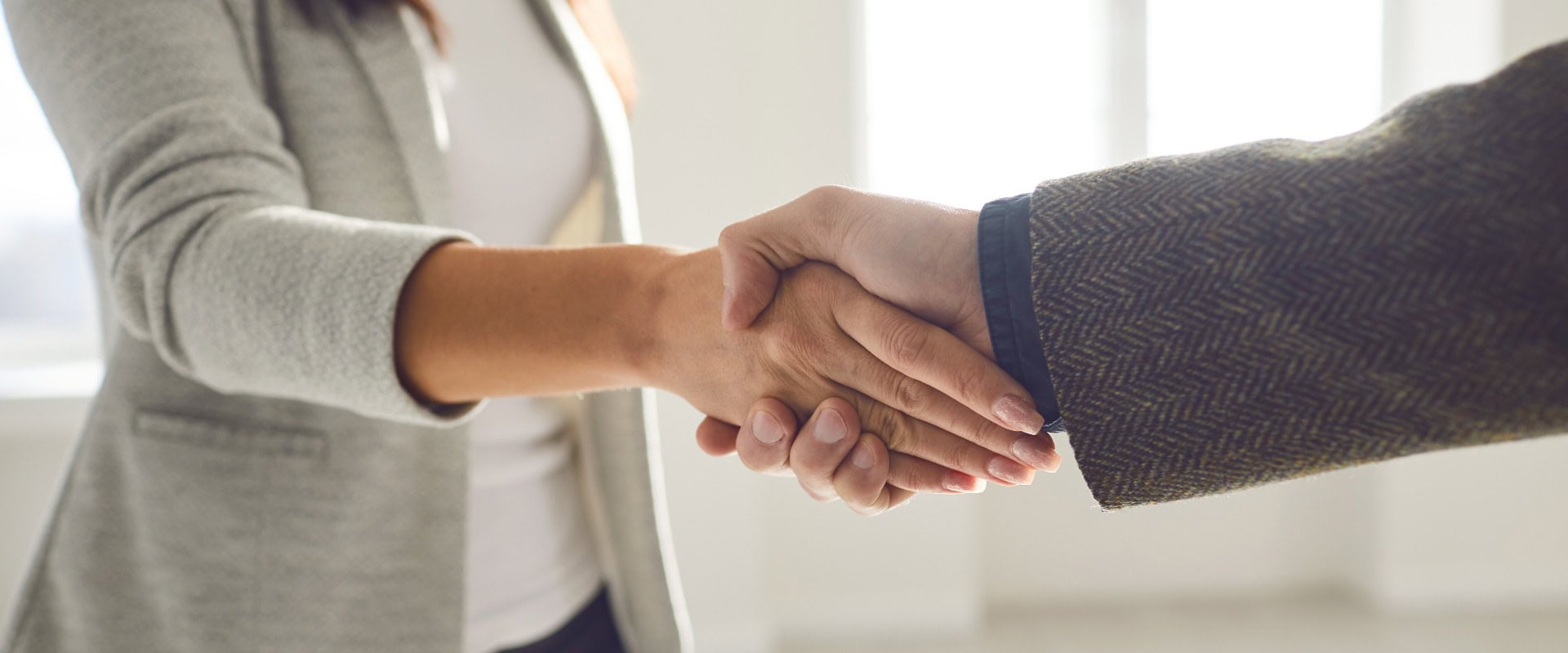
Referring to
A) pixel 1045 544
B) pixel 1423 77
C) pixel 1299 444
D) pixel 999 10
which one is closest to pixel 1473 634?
pixel 1045 544

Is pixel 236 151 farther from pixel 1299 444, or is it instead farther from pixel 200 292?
pixel 1299 444

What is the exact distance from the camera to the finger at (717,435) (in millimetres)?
753

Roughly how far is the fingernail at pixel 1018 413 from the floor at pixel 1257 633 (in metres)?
2.01

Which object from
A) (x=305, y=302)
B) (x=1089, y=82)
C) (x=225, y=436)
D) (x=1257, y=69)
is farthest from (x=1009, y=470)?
(x=1257, y=69)

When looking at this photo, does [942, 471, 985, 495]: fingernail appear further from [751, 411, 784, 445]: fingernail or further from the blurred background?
the blurred background

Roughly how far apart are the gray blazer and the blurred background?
1519 millimetres

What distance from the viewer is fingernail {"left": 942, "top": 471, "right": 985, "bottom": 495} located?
0.71 meters

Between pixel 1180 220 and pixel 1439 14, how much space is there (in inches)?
105

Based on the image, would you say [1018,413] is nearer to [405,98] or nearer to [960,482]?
[960,482]

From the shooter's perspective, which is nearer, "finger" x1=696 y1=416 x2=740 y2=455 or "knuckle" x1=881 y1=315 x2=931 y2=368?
"knuckle" x1=881 y1=315 x2=931 y2=368

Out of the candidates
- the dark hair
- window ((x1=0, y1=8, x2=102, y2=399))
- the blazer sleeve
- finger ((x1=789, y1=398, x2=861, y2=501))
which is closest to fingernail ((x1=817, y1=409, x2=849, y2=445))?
finger ((x1=789, y1=398, x2=861, y2=501))

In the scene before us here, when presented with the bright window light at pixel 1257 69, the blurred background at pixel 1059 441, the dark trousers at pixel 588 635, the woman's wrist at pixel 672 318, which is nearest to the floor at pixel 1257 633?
the blurred background at pixel 1059 441

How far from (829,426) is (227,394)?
0.46 m

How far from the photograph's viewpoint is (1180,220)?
0.52 m
